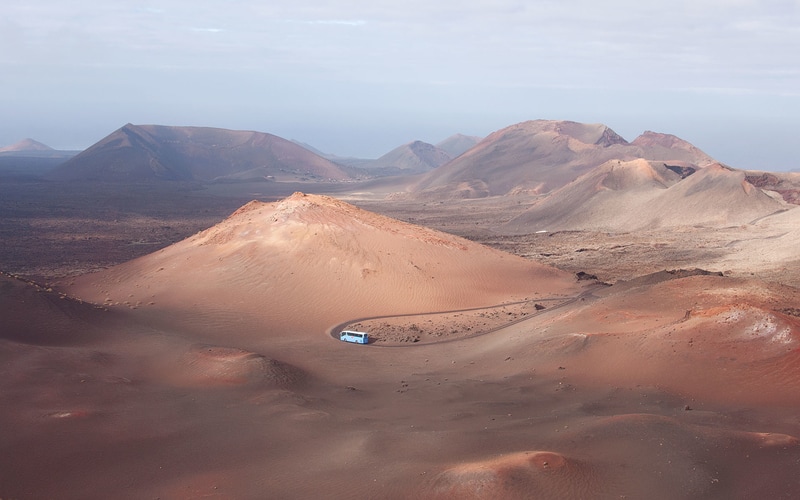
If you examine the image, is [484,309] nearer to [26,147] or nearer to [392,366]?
[392,366]

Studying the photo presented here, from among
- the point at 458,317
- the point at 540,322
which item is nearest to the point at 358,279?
the point at 458,317

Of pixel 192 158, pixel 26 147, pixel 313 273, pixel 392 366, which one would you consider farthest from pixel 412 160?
pixel 392 366

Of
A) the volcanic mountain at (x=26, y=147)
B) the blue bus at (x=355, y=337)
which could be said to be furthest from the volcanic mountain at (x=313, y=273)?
Answer: the volcanic mountain at (x=26, y=147)

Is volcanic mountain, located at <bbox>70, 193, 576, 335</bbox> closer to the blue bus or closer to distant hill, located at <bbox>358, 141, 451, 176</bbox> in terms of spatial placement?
the blue bus

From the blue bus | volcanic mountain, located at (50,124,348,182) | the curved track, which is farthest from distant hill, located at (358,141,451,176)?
the blue bus

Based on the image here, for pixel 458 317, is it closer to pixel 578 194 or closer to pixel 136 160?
pixel 578 194

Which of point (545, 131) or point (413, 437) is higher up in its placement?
point (545, 131)

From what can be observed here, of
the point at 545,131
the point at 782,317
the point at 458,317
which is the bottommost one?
the point at 458,317
